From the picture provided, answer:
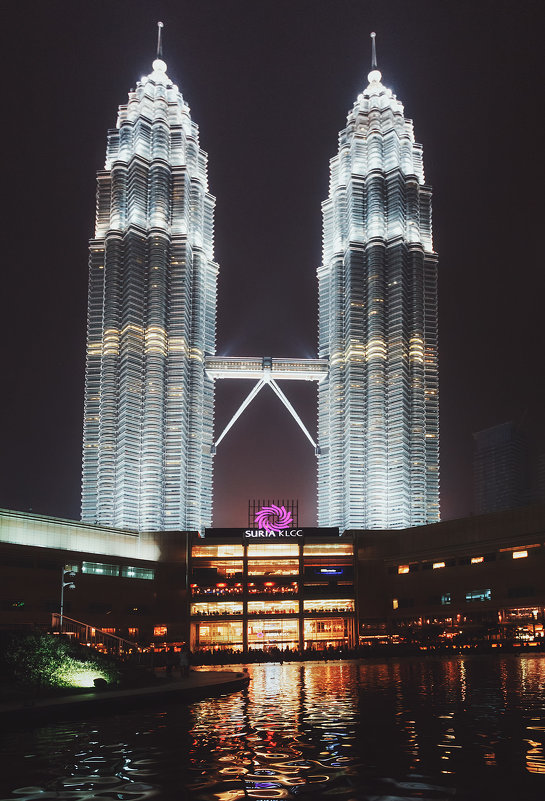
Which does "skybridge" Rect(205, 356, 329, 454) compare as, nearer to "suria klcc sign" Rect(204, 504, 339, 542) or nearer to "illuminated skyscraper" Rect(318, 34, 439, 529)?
"illuminated skyscraper" Rect(318, 34, 439, 529)

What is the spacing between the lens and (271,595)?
473ft

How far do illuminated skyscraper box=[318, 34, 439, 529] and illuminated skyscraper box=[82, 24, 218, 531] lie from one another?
29.1 metres

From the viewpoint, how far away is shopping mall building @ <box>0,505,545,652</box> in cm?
11156

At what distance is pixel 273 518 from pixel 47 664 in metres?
113

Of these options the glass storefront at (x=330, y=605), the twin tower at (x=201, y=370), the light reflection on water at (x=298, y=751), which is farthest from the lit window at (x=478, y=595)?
the light reflection on water at (x=298, y=751)

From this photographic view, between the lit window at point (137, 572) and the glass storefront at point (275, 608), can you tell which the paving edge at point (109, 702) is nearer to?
the lit window at point (137, 572)

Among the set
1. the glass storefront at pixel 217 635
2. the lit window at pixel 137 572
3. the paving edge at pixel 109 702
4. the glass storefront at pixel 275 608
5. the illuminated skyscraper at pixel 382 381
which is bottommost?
the glass storefront at pixel 217 635

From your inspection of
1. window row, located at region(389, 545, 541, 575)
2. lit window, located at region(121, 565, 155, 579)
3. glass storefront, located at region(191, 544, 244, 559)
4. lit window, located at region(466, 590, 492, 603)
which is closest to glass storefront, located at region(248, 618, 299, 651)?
glass storefront, located at region(191, 544, 244, 559)

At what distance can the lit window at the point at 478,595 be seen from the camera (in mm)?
117250

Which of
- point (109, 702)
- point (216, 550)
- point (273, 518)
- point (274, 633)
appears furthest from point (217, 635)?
point (109, 702)

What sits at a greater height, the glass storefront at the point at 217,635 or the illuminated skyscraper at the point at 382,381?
the illuminated skyscraper at the point at 382,381

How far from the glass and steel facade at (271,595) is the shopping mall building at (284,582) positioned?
0.17 meters

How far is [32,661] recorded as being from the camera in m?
37.9

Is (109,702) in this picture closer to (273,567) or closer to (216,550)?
(216,550)
